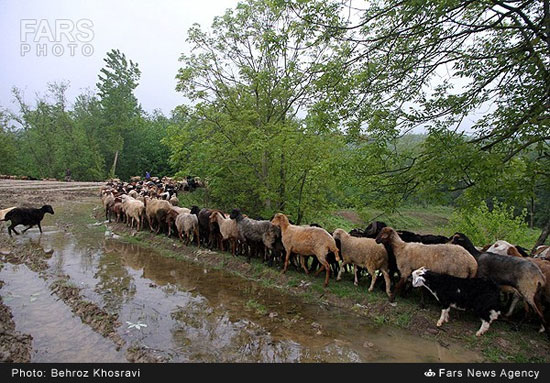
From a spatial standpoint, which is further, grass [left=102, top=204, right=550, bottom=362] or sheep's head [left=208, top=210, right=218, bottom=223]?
sheep's head [left=208, top=210, right=218, bottom=223]

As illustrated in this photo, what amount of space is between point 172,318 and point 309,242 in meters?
3.54

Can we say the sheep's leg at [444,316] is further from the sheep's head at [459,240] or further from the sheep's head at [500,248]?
the sheep's head at [500,248]

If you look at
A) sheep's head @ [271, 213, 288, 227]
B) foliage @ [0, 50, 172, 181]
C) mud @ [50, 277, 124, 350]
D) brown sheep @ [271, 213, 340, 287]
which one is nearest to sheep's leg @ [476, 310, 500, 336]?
brown sheep @ [271, 213, 340, 287]

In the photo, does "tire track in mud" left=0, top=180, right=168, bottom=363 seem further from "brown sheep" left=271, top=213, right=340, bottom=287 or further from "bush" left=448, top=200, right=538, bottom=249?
"bush" left=448, top=200, right=538, bottom=249

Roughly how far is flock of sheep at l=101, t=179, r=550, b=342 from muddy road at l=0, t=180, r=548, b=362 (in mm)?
831

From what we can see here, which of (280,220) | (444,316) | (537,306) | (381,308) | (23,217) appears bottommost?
(381,308)

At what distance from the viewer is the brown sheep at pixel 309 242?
7.69 m

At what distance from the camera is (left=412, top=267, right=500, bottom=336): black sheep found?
5.32m

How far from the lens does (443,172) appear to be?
5.66 meters

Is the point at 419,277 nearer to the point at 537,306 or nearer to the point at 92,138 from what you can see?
the point at 537,306

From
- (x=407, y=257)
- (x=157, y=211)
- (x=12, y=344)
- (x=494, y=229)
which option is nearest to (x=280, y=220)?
(x=407, y=257)

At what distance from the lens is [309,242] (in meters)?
8.01

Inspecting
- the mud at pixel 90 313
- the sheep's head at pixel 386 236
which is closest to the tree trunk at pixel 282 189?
the sheep's head at pixel 386 236
